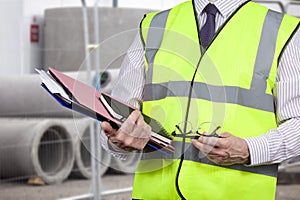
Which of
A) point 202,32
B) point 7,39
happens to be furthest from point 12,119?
point 202,32

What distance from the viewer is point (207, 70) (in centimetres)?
267

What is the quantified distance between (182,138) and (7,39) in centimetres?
533

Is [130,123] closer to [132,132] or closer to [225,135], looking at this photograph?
[132,132]

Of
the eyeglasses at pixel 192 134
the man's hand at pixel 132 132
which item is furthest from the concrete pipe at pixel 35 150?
the man's hand at pixel 132 132

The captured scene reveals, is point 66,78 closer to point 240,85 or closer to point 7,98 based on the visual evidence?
point 240,85

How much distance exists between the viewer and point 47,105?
833cm

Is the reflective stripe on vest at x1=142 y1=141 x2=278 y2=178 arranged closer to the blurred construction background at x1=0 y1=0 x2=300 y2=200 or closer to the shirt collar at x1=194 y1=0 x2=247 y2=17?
the shirt collar at x1=194 y1=0 x2=247 y2=17

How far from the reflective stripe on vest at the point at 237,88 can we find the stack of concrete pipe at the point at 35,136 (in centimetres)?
474

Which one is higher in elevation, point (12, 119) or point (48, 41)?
point (48, 41)

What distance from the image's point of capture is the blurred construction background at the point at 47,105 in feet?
25.5

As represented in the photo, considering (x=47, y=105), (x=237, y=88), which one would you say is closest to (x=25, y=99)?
(x=47, y=105)

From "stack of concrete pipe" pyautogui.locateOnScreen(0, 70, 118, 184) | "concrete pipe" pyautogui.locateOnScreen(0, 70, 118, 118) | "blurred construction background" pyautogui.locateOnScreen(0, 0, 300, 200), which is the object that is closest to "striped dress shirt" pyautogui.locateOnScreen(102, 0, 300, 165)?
"blurred construction background" pyautogui.locateOnScreen(0, 0, 300, 200)

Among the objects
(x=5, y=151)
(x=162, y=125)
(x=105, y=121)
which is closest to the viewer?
(x=105, y=121)

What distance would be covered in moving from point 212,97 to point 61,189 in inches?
233
